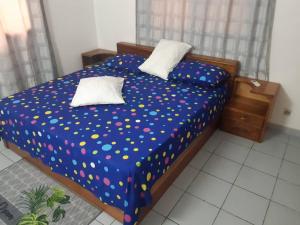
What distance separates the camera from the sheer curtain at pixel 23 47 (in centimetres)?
266

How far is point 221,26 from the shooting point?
2.57 meters

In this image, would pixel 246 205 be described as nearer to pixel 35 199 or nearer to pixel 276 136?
pixel 276 136

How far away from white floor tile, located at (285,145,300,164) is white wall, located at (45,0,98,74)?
9.48 feet

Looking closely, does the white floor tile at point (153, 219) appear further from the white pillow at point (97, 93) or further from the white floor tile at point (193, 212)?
the white pillow at point (97, 93)

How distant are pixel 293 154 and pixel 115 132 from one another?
180 cm

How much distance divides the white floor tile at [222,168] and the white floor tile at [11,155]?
67.4 inches

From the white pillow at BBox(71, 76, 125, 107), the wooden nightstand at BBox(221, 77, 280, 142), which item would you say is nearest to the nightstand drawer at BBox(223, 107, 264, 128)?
the wooden nightstand at BBox(221, 77, 280, 142)

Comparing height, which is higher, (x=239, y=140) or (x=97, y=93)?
(x=97, y=93)

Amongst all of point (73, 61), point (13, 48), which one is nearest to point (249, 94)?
point (73, 61)

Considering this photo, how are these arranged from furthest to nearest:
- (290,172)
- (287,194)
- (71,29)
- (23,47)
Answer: (71,29)
(23,47)
(290,172)
(287,194)

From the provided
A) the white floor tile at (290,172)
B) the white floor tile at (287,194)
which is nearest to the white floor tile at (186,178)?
the white floor tile at (287,194)

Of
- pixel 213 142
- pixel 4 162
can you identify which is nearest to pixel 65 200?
pixel 4 162

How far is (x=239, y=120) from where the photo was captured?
263cm

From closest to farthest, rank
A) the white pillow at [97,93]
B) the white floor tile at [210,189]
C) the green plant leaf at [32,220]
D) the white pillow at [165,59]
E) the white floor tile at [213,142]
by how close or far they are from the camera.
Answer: the green plant leaf at [32,220] < the white floor tile at [210,189] < the white pillow at [97,93] < the white floor tile at [213,142] < the white pillow at [165,59]
